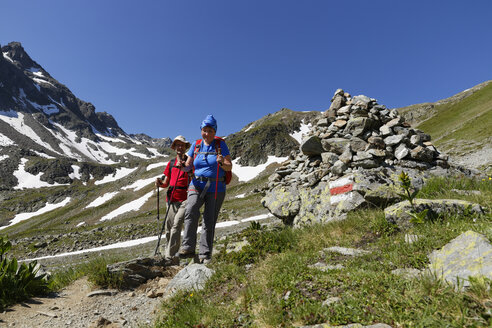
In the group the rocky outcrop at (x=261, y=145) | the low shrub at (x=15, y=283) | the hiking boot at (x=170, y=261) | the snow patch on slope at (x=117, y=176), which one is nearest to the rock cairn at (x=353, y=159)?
the hiking boot at (x=170, y=261)

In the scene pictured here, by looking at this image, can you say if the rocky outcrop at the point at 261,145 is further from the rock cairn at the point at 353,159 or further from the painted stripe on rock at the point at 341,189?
the painted stripe on rock at the point at 341,189

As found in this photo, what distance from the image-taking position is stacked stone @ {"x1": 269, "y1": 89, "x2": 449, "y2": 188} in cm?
896

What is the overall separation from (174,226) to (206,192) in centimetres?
210

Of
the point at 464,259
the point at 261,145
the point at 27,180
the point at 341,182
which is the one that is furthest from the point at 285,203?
the point at 27,180

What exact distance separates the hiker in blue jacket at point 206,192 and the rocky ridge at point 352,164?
3.70 m

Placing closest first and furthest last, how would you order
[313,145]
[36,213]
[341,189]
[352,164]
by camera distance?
[341,189] < [352,164] < [313,145] < [36,213]

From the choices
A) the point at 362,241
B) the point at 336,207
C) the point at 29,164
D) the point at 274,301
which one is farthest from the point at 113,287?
the point at 29,164

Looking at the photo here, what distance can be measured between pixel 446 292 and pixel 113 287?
6.69m

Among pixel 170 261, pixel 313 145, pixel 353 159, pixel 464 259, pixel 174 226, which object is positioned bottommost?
pixel 170 261

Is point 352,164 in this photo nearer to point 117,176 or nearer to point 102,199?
point 102,199

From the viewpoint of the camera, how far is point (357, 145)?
9.61 m

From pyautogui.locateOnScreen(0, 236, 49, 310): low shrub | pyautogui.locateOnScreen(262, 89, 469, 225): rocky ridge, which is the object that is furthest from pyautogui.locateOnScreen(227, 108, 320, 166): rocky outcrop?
pyautogui.locateOnScreen(0, 236, 49, 310): low shrub

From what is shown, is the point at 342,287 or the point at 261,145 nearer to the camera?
the point at 342,287

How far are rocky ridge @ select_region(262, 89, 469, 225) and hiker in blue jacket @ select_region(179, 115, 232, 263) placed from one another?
3.70 m
